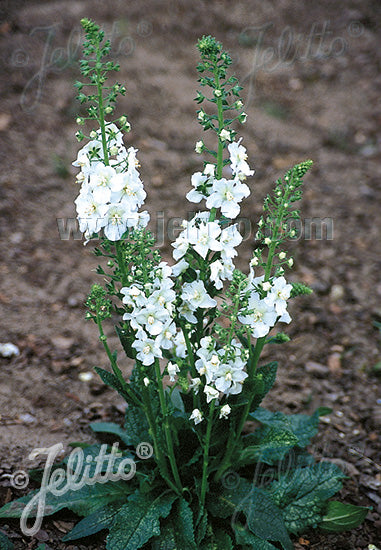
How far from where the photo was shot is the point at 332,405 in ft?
13.0

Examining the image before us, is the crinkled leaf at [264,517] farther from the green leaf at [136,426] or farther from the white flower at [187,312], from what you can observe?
the white flower at [187,312]

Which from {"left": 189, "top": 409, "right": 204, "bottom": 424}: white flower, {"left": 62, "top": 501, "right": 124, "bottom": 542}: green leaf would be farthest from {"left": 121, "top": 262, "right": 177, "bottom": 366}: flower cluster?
{"left": 62, "top": 501, "right": 124, "bottom": 542}: green leaf

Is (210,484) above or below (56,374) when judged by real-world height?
below

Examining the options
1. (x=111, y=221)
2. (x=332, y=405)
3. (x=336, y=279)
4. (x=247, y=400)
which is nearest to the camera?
(x=111, y=221)

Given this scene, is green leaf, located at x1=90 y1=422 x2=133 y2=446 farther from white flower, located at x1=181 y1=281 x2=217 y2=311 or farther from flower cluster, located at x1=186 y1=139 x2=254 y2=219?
flower cluster, located at x1=186 y1=139 x2=254 y2=219

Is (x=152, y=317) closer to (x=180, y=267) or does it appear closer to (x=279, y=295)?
(x=180, y=267)

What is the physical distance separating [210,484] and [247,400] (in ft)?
2.03

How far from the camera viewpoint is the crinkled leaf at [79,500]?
2.93m

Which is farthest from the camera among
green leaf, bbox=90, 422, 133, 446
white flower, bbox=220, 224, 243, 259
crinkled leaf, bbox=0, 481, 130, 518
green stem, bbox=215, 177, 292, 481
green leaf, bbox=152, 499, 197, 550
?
green leaf, bbox=90, 422, 133, 446

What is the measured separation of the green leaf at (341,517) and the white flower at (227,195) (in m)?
1.79

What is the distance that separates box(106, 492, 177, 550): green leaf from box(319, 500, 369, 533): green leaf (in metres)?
0.87

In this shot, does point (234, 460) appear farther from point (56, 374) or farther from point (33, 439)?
point (56, 374)

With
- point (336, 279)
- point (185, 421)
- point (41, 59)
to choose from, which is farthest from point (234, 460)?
point (41, 59)

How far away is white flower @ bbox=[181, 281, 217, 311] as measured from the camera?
7.90ft
